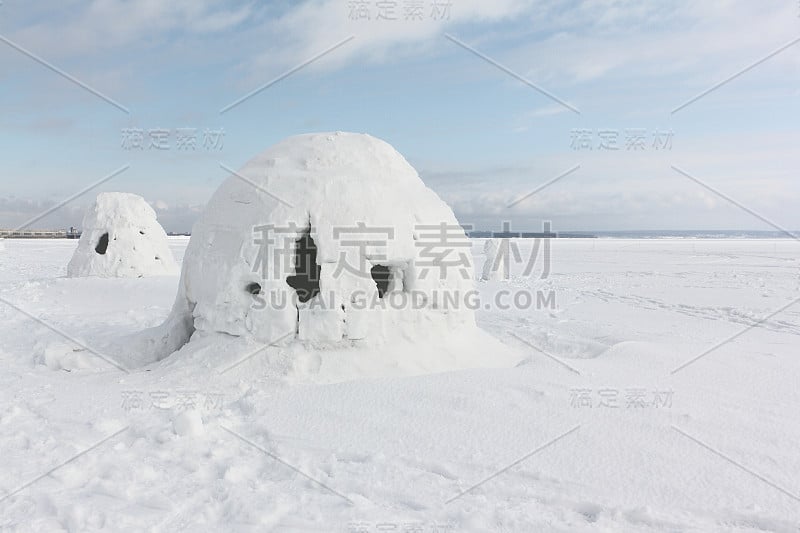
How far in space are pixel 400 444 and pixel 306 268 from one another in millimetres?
3054

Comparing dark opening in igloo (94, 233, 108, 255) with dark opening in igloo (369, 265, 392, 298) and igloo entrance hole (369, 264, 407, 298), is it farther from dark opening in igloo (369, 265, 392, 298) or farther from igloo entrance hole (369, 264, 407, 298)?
igloo entrance hole (369, 264, 407, 298)

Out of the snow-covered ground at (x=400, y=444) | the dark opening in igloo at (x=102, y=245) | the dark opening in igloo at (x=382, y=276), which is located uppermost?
the dark opening in igloo at (x=102, y=245)

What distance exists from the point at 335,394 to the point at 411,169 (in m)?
3.49

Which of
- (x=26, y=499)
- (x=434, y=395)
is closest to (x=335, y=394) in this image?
(x=434, y=395)

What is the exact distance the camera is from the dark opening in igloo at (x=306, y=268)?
20.1ft

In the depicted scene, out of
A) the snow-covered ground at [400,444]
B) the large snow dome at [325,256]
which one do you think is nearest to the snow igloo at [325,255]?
the large snow dome at [325,256]

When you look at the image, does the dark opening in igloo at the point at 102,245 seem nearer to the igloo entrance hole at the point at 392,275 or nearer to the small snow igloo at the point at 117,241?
the small snow igloo at the point at 117,241

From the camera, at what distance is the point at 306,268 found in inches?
256

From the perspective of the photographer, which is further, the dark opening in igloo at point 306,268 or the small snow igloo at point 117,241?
the small snow igloo at point 117,241

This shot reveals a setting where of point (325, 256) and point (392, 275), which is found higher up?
point (325, 256)

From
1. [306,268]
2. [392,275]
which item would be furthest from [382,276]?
[306,268]

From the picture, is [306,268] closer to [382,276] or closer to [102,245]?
[382,276]

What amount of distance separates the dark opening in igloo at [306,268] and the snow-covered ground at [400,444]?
1057 millimetres

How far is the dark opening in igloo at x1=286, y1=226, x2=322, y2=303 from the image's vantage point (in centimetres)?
612
